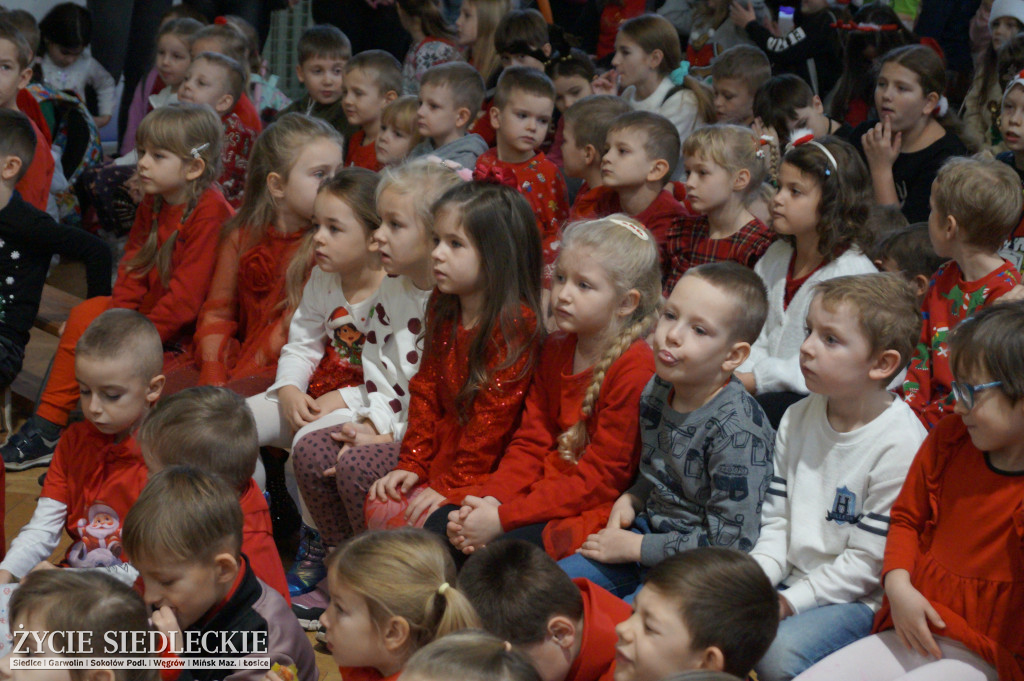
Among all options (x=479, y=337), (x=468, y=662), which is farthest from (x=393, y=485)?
(x=468, y=662)

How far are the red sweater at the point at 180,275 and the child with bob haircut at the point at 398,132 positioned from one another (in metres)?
1.03

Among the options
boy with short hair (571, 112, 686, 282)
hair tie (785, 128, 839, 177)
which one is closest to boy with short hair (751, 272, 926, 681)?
hair tie (785, 128, 839, 177)

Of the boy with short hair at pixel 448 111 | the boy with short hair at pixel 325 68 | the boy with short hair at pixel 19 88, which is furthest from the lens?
the boy with short hair at pixel 325 68

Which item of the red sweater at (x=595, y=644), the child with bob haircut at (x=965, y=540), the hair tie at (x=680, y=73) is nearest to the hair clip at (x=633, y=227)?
the child with bob haircut at (x=965, y=540)

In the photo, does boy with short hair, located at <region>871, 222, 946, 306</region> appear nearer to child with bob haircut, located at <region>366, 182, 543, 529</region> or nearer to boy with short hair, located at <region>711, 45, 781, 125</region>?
child with bob haircut, located at <region>366, 182, 543, 529</region>

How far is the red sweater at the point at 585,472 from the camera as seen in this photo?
246cm

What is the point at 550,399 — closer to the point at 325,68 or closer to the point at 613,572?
the point at 613,572

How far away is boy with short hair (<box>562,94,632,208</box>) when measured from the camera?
399 centimetres

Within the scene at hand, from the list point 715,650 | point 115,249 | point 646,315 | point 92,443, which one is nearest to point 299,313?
point 92,443

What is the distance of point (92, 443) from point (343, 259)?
0.85 meters

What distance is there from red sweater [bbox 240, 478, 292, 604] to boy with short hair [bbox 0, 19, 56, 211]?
2.62 metres

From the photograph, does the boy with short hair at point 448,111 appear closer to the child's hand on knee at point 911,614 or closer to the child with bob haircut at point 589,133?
the child with bob haircut at point 589,133

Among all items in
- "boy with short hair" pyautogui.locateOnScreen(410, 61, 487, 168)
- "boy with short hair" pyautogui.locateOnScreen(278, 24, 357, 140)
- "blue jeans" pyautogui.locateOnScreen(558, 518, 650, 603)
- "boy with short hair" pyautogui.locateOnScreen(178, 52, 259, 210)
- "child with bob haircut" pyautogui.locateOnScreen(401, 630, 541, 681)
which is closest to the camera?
"child with bob haircut" pyautogui.locateOnScreen(401, 630, 541, 681)

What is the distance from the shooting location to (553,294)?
8.38 feet
